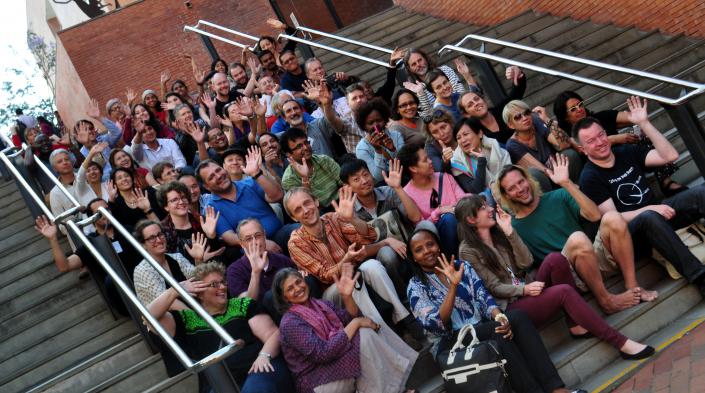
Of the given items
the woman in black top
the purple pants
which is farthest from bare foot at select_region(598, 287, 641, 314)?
the woman in black top

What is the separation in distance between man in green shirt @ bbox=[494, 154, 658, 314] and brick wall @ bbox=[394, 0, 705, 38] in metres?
5.39

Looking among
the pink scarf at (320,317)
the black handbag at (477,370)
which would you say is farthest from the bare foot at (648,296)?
the pink scarf at (320,317)

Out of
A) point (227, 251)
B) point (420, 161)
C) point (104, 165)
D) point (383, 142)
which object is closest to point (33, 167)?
Answer: point (104, 165)

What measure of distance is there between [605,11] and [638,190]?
6029mm

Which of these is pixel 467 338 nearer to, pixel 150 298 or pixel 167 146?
pixel 150 298

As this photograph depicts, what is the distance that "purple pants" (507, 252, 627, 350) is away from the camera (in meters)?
5.65

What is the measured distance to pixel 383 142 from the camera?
806 cm

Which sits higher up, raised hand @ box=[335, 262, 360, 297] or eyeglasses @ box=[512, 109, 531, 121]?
eyeglasses @ box=[512, 109, 531, 121]

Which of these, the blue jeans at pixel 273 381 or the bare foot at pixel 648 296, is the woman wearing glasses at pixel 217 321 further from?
the bare foot at pixel 648 296

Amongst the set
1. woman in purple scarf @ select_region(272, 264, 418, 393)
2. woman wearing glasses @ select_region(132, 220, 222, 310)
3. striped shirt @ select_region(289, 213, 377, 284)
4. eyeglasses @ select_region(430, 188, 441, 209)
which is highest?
woman wearing glasses @ select_region(132, 220, 222, 310)

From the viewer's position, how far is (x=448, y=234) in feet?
21.3

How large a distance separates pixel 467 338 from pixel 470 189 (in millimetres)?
1982

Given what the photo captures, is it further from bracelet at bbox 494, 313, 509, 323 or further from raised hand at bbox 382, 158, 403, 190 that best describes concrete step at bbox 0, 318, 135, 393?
bracelet at bbox 494, 313, 509, 323

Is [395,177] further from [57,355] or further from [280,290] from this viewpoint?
[57,355]
